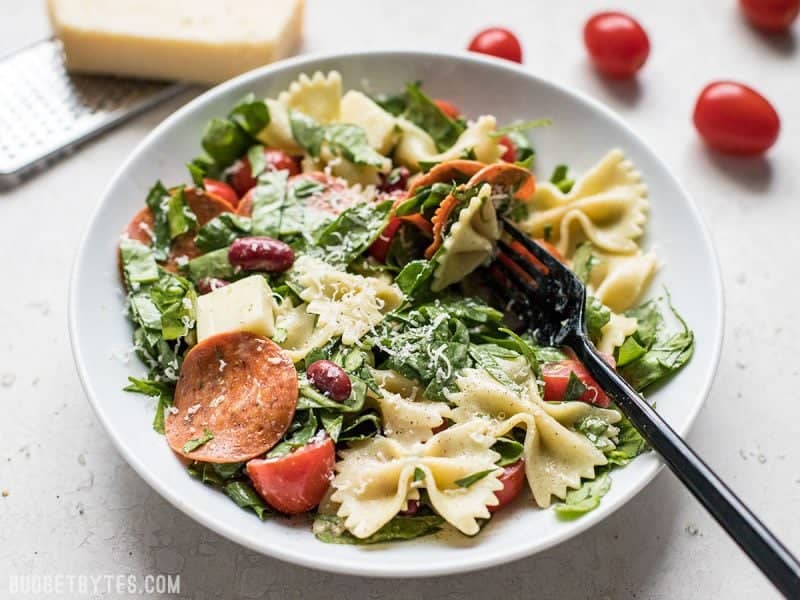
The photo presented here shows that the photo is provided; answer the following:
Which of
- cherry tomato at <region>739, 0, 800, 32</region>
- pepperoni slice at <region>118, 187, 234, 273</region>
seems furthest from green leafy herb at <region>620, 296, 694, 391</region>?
cherry tomato at <region>739, 0, 800, 32</region>

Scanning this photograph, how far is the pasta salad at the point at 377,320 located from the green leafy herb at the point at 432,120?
12mm

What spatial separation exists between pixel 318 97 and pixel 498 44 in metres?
1.33

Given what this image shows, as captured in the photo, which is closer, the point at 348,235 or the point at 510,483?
the point at 510,483

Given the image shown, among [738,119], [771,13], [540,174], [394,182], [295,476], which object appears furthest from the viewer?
[771,13]

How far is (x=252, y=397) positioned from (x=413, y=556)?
86cm

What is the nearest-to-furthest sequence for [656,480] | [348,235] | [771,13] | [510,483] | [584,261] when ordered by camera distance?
[510,483], [656,480], [348,235], [584,261], [771,13]

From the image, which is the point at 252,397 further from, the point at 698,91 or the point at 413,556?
the point at 698,91

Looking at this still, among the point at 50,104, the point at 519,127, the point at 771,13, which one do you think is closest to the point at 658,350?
the point at 519,127

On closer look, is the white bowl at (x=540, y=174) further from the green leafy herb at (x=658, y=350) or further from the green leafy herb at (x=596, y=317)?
the green leafy herb at (x=596, y=317)

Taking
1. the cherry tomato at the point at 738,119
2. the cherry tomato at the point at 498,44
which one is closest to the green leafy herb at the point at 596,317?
the cherry tomato at the point at 738,119

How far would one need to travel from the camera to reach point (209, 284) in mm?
3865

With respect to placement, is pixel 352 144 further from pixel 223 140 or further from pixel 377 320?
pixel 377 320

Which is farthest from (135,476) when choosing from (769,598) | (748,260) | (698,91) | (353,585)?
(698,91)

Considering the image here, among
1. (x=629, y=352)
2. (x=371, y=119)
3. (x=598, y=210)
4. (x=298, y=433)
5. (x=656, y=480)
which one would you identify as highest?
(x=371, y=119)
